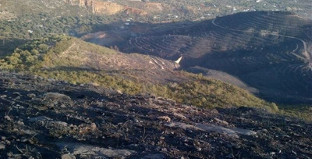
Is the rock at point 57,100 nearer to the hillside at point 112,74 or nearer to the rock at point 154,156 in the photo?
the rock at point 154,156

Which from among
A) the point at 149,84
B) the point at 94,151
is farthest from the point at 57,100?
the point at 149,84

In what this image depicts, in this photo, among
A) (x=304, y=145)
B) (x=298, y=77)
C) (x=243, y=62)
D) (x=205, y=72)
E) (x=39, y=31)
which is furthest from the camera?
(x=39, y=31)

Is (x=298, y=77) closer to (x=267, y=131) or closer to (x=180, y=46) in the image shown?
(x=180, y=46)

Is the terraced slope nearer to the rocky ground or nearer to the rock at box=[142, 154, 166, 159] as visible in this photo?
the rocky ground

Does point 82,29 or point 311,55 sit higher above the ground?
point 311,55

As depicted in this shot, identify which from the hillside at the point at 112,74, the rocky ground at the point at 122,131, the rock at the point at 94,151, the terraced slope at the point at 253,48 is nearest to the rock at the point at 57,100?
the rocky ground at the point at 122,131

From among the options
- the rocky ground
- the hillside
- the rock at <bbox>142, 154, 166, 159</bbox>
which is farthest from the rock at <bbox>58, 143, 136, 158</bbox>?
the hillside

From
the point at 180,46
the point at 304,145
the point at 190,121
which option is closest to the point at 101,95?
the point at 190,121

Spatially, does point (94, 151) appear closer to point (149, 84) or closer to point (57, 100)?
point (57, 100)
